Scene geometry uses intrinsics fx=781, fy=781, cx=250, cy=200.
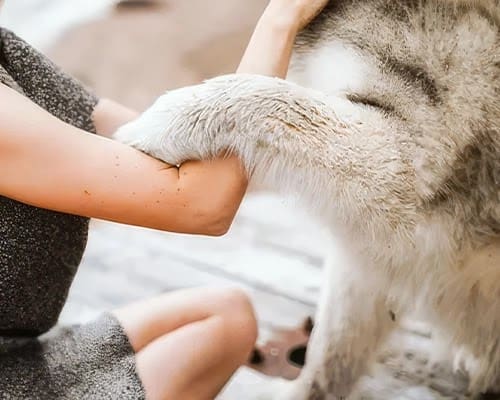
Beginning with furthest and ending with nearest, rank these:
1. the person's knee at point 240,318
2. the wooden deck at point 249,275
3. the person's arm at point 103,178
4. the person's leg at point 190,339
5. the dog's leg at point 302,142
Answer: the wooden deck at point 249,275, the person's knee at point 240,318, the person's leg at point 190,339, the dog's leg at point 302,142, the person's arm at point 103,178

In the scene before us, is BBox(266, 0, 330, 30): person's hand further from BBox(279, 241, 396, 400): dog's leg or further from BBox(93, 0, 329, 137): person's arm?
BBox(279, 241, 396, 400): dog's leg

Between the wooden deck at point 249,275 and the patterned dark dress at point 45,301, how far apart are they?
39 cm

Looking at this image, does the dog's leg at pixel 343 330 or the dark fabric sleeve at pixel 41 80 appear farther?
the dog's leg at pixel 343 330

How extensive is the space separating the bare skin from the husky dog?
5 centimetres

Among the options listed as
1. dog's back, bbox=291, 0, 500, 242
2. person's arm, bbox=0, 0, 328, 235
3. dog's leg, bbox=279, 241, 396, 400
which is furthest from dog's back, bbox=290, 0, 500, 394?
person's arm, bbox=0, 0, 328, 235

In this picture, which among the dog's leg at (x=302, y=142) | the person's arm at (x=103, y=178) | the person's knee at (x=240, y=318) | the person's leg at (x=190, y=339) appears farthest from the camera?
the person's knee at (x=240, y=318)

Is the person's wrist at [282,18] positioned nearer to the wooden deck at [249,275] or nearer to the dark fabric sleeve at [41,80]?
the dark fabric sleeve at [41,80]

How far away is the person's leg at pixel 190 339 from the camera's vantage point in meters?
1.18

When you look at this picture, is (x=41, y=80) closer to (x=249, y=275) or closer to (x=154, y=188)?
(x=154, y=188)

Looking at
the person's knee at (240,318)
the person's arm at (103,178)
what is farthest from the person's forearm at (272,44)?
the person's knee at (240,318)

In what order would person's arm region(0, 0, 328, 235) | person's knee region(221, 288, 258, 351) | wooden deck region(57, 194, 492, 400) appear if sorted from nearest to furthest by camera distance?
person's arm region(0, 0, 328, 235), person's knee region(221, 288, 258, 351), wooden deck region(57, 194, 492, 400)

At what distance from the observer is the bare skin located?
0.97 metres

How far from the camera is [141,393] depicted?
1128mm

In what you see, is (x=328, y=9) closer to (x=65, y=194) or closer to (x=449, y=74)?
(x=449, y=74)
